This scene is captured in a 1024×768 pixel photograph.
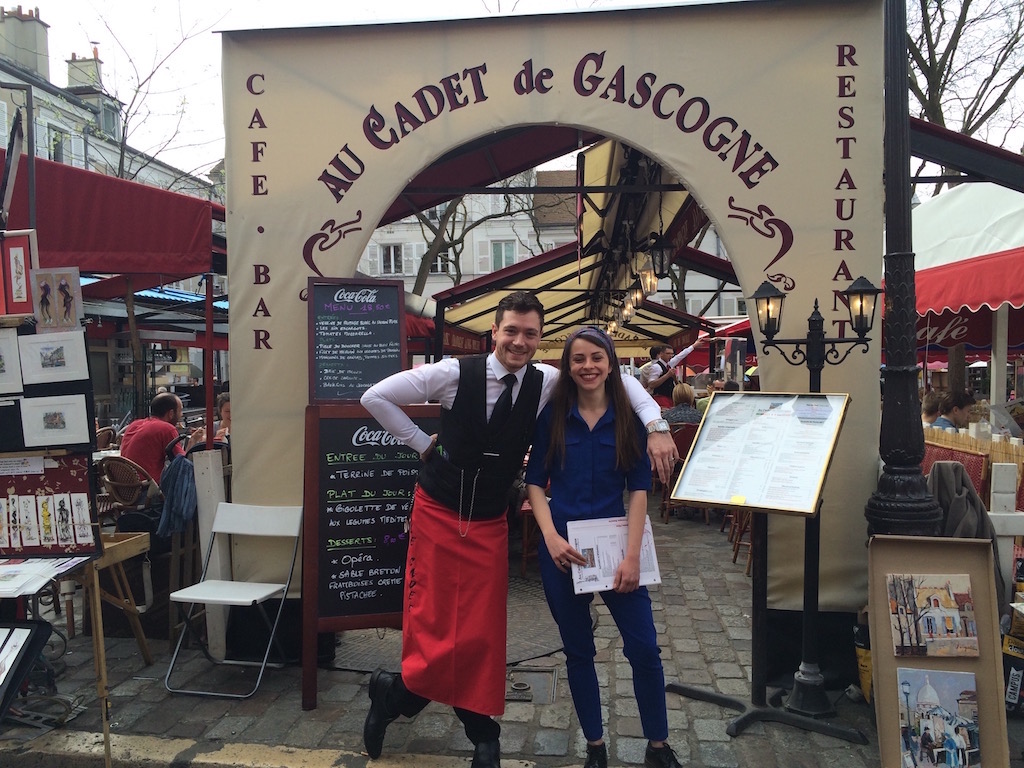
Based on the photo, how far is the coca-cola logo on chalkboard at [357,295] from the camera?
13.9 feet

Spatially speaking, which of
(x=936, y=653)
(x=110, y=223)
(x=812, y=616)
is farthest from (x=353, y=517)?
(x=936, y=653)

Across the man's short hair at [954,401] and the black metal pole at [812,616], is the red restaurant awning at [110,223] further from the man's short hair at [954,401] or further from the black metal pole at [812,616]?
the man's short hair at [954,401]

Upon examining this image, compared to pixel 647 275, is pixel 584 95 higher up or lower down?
higher up

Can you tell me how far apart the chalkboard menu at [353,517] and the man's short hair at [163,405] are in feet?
8.88

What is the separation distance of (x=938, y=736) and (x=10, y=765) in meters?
4.05

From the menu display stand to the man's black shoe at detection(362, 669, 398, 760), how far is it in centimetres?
156

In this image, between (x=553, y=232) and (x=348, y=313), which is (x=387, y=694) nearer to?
(x=348, y=313)

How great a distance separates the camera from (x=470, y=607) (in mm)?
3164

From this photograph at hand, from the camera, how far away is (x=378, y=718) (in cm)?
336

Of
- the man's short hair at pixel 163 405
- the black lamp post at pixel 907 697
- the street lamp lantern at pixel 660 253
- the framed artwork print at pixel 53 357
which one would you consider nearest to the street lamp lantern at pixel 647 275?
the street lamp lantern at pixel 660 253

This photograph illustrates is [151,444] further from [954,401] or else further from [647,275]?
[954,401]

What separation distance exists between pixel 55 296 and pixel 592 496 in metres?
2.68

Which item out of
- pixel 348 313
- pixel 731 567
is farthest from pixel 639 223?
pixel 348 313

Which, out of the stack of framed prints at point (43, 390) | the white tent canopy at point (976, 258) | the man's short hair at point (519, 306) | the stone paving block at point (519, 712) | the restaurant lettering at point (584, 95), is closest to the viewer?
the man's short hair at point (519, 306)
